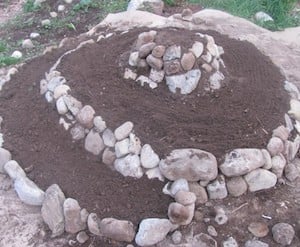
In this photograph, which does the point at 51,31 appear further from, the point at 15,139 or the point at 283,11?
the point at 283,11

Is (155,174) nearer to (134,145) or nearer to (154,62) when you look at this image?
(134,145)

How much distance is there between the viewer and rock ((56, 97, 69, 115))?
3641mm

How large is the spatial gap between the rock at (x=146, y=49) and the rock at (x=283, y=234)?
149cm

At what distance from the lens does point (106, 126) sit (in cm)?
342

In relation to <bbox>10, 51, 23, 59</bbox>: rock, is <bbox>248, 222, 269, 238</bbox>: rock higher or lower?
higher

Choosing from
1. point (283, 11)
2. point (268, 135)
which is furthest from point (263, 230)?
point (283, 11)

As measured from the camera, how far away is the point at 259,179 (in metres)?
3.25

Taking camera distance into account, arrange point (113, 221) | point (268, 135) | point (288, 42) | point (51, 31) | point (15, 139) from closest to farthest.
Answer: point (113, 221), point (268, 135), point (15, 139), point (288, 42), point (51, 31)

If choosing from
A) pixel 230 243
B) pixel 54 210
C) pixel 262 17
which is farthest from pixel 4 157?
pixel 262 17

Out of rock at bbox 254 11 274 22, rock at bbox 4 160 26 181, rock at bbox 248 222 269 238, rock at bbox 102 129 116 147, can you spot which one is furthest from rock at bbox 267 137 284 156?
rock at bbox 254 11 274 22

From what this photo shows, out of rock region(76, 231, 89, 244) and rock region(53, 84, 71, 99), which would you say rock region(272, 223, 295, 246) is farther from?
rock region(53, 84, 71, 99)

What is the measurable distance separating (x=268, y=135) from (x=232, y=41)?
1356 mm

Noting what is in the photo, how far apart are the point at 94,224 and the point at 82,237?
0.11 meters

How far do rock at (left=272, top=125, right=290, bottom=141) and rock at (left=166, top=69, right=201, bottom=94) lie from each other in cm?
65
